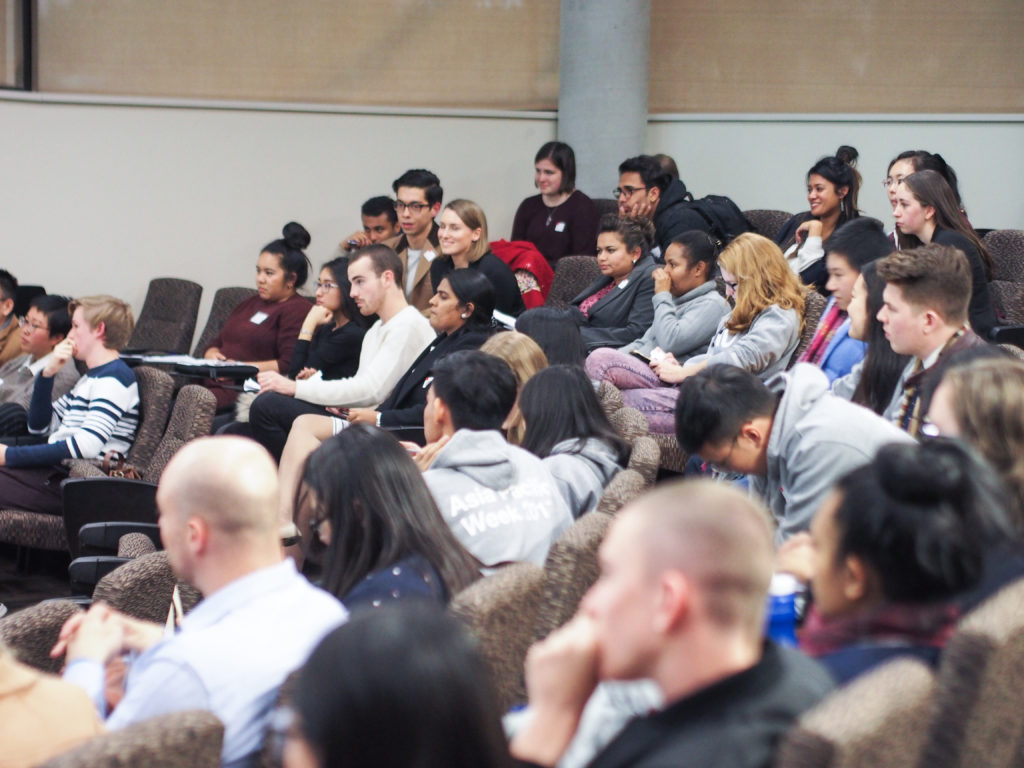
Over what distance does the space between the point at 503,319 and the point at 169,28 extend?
3.90 meters

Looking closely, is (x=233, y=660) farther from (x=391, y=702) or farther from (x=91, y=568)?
(x=91, y=568)

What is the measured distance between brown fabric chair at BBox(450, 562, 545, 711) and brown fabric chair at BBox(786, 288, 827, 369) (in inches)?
103

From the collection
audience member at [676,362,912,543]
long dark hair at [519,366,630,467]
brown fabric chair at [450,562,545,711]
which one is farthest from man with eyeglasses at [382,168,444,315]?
brown fabric chair at [450,562,545,711]

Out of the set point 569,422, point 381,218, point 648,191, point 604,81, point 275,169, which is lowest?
point 569,422

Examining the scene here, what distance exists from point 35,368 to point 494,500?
283cm

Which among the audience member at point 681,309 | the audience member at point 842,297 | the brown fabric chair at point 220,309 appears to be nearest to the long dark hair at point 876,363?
the audience member at point 842,297

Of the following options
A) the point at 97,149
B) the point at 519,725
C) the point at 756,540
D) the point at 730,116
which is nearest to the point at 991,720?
the point at 756,540

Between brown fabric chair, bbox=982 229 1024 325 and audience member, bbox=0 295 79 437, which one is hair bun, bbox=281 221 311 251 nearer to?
audience member, bbox=0 295 79 437

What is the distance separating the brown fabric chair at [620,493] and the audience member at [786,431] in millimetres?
153

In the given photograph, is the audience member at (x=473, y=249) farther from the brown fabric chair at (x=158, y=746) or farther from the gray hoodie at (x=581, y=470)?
the brown fabric chair at (x=158, y=746)

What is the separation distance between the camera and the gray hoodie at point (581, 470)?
113 inches

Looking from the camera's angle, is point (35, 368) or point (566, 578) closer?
point (566, 578)

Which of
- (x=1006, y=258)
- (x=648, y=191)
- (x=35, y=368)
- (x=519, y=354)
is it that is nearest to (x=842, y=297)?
(x=519, y=354)

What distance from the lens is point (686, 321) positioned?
15.2 feet
